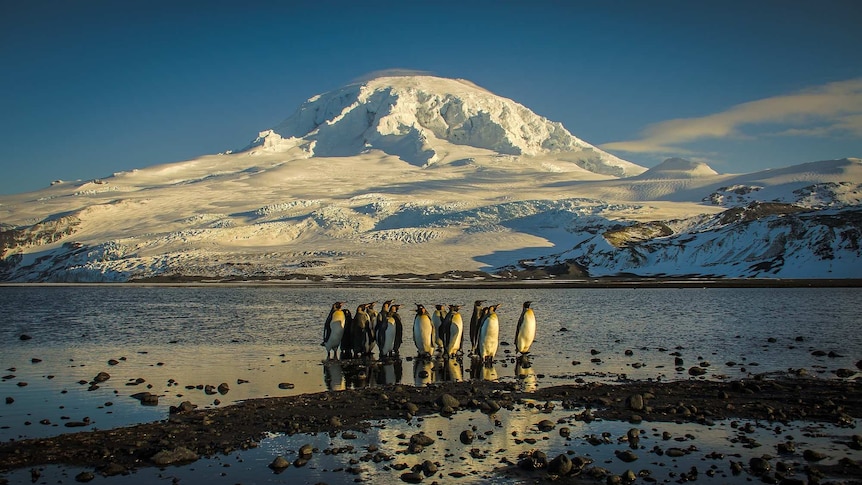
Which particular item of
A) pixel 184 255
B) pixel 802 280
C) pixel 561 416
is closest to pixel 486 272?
pixel 802 280

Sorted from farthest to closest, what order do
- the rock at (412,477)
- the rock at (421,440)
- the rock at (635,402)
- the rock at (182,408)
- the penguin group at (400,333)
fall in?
the penguin group at (400,333)
the rock at (182,408)
the rock at (635,402)
the rock at (421,440)
the rock at (412,477)

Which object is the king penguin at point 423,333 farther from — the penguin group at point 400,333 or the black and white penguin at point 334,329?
the black and white penguin at point 334,329

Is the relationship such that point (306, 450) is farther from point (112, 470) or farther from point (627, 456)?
point (627, 456)

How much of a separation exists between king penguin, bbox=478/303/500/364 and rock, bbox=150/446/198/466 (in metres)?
9.77

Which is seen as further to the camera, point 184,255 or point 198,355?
point 184,255

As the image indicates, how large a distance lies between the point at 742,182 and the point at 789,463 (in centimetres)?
13032

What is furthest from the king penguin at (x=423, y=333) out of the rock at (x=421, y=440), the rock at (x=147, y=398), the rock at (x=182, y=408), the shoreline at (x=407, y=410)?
the rock at (x=421, y=440)

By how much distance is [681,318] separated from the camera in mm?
28969

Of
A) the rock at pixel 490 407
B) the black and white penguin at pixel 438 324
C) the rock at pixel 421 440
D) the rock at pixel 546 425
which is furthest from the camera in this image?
the black and white penguin at pixel 438 324

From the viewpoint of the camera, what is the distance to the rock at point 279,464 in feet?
27.7

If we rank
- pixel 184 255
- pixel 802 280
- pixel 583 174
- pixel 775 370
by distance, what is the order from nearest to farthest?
pixel 775 370
pixel 802 280
pixel 184 255
pixel 583 174

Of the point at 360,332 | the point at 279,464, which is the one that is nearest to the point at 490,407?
the point at 279,464

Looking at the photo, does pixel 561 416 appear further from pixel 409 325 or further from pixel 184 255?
pixel 184 255

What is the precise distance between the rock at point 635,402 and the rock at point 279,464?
562 cm
